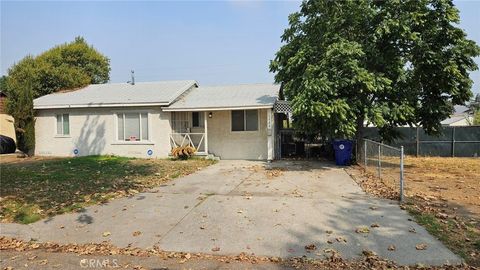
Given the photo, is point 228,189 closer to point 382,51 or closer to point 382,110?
point 382,110

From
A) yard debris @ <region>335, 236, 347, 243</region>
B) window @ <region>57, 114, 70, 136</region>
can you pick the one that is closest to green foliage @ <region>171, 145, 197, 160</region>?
window @ <region>57, 114, 70, 136</region>

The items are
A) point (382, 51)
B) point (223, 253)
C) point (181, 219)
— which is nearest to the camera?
point (223, 253)

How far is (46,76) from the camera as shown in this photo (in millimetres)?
28625

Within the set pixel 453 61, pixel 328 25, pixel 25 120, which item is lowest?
pixel 25 120

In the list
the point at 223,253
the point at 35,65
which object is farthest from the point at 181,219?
the point at 35,65

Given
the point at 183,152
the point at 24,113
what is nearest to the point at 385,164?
the point at 183,152

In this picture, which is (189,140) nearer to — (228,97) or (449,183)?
(228,97)

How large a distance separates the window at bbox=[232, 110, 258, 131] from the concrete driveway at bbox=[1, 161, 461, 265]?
273 inches

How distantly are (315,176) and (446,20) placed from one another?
665 centimetres

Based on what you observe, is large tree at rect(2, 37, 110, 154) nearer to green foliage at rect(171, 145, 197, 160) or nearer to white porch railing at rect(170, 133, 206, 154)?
white porch railing at rect(170, 133, 206, 154)

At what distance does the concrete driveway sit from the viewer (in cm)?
527

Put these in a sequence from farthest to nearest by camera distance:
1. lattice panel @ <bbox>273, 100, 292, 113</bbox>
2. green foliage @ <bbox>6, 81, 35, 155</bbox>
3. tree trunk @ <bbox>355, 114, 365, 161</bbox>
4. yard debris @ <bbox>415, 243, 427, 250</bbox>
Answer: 1. green foliage @ <bbox>6, 81, 35, 155</bbox>
2. lattice panel @ <bbox>273, 100, 292, 113</bbox>
3. tree trunk @ <bbox>355, 114, 365, 161</bbox>
4. yard debris @ <bbox>415, 243, 427, 250</bbox>

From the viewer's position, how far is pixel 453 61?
39.6 feet

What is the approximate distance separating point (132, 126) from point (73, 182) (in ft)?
23.4
